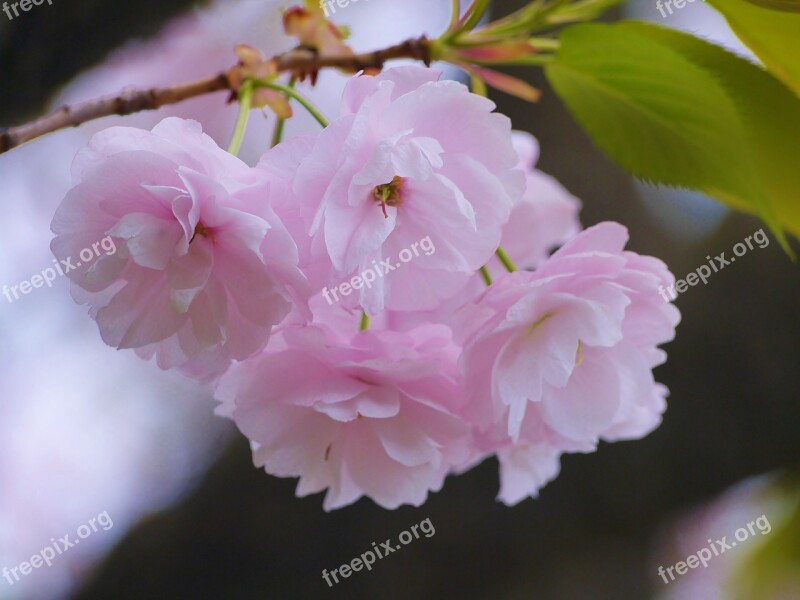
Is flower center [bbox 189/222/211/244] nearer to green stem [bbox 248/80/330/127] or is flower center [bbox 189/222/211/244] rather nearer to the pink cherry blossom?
green stem [bbox 248/80/330/127]

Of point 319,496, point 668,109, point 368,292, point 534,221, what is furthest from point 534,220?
point 319,496

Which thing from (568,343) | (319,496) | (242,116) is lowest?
(319,496)

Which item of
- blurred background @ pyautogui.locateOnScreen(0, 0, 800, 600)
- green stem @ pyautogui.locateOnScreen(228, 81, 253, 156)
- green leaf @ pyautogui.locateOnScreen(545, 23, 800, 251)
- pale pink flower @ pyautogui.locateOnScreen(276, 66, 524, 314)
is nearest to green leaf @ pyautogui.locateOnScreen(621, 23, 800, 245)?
green leaf @ pyautogui.locateOnScreen(545, 23, 800, 251)

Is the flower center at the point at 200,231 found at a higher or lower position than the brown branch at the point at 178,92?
lower

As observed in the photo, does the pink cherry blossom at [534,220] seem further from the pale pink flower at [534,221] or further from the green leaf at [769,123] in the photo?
the green leaf at [769,123]

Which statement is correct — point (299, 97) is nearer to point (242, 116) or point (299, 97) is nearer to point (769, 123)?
point (242, 116)

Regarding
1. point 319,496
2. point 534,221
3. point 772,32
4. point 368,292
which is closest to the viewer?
point 368,292

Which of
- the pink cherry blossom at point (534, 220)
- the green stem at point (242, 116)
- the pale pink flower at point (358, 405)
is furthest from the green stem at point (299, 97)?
the pink cherry blossom at point (534, 220)
